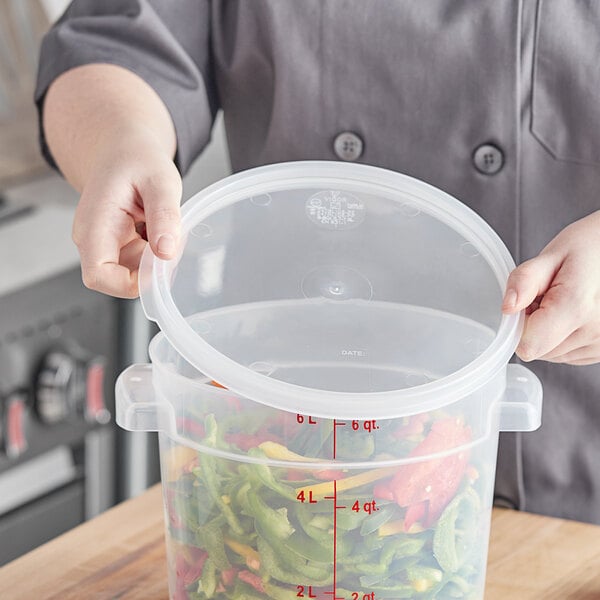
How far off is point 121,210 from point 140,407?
121mm

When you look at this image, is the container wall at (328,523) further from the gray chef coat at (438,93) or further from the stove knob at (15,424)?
the stove knob at (15,424)

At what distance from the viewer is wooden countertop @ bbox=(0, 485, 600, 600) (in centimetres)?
73

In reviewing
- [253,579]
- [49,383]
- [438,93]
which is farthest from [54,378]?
[253,579]

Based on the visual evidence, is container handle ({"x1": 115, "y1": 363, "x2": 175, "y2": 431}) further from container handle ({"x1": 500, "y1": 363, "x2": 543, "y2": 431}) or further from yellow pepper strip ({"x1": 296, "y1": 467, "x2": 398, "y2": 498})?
container handle ({"x1": 500, "y1": 363, "x2": 543, "y2": 431})

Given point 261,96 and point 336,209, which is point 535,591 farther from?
point 261,96

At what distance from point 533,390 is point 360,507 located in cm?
13

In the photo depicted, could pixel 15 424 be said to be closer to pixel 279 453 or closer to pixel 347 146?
pixel 347 146

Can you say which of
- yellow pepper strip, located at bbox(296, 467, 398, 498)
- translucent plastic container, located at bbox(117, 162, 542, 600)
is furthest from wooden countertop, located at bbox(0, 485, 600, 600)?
yellow pepper strip, located at bbox(296, 467, 398, 498)

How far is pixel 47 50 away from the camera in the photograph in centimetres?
89

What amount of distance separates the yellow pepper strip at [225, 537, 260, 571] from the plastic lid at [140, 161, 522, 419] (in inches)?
3.7

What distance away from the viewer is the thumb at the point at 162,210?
61 cm

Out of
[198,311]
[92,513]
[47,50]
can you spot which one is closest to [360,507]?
[198,311]

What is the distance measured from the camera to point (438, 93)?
2.80ft

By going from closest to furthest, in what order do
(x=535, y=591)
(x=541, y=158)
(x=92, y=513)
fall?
(x=535, y=591) → (x=541, y=158) → (x=92, y=513)
